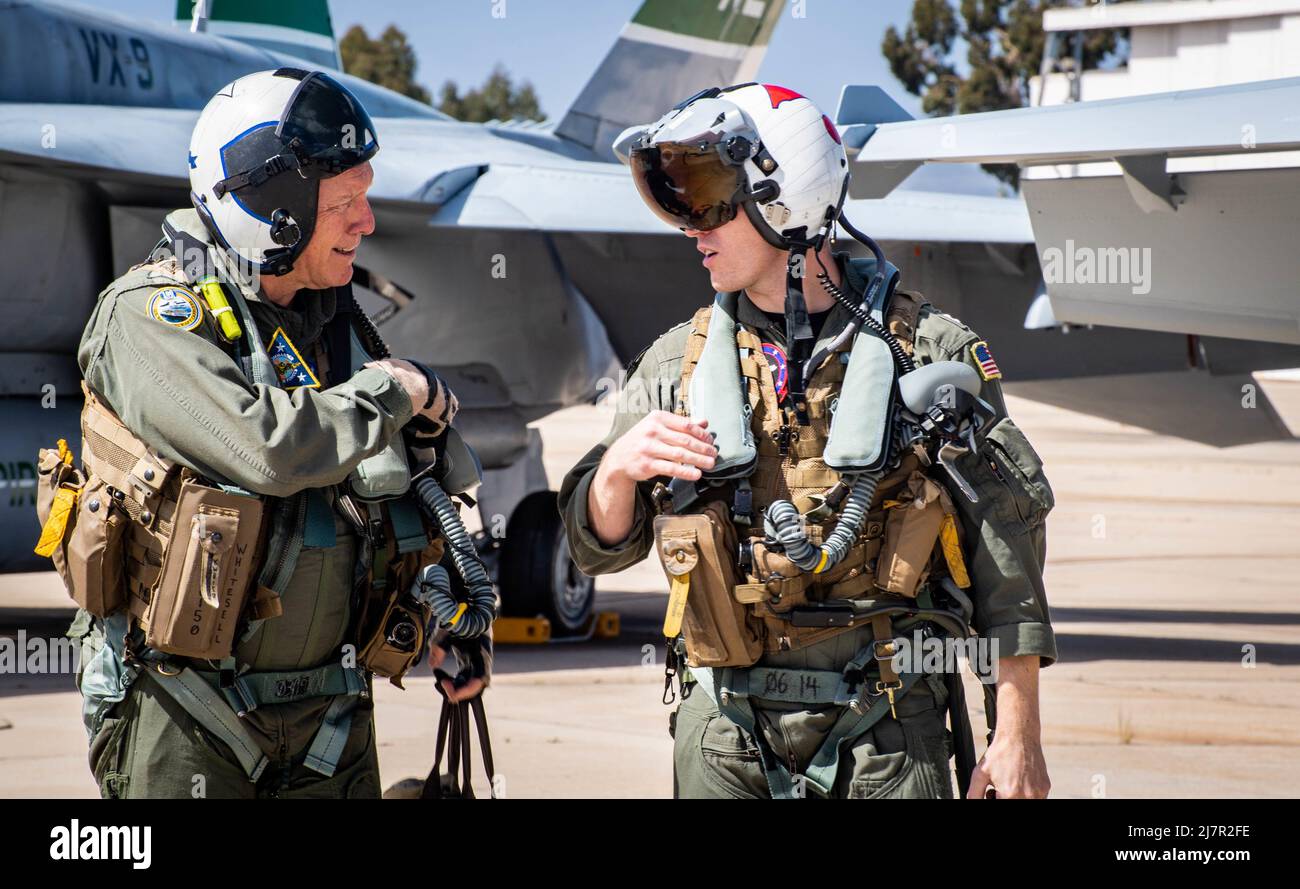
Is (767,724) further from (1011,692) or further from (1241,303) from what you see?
(1241,303)

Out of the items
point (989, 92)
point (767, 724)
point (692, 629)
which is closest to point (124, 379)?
point (692, 629)

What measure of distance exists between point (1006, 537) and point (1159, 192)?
1957 millimetres

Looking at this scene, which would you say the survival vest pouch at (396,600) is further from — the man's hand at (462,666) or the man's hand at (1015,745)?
the man's hand at (1015,745)

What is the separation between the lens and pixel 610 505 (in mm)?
2916

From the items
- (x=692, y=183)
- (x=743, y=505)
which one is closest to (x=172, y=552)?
(x=743, y=505)

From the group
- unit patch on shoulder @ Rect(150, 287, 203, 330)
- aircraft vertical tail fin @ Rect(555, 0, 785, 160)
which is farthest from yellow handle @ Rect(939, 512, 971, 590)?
aircraft vertical tail fin @ Rect(555, 0, 785, 160)

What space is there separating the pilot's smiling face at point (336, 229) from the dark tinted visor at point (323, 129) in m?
0.03

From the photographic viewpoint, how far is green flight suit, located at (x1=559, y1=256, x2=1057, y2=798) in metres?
2.86

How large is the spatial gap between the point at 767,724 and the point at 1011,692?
49 centimetres

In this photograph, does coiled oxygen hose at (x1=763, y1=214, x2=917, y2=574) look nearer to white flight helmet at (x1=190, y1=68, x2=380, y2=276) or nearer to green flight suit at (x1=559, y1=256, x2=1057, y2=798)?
green flight suit at (x1=559, y1=256, x2=1057, y2=798)

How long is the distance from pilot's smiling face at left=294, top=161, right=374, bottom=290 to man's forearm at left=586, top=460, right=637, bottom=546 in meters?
0.76

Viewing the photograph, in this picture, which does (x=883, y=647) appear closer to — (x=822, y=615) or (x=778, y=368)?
(x=822, y=615)

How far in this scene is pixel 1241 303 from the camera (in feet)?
14.6

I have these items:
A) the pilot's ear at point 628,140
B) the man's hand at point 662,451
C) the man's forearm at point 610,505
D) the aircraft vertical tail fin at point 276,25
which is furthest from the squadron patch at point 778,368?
the aircraft vertical tail fin at point 276,25
